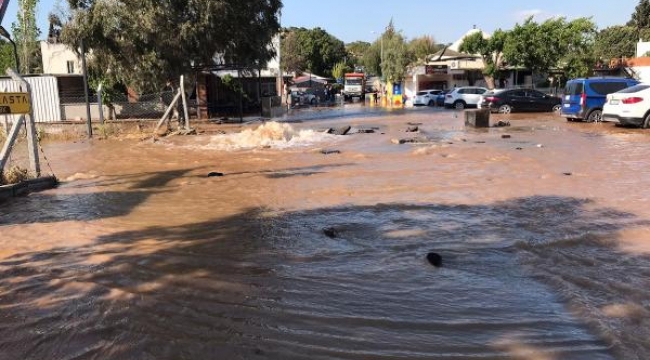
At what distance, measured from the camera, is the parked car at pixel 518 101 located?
30.8m

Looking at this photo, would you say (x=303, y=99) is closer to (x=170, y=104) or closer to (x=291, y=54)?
(x=291, y=54)

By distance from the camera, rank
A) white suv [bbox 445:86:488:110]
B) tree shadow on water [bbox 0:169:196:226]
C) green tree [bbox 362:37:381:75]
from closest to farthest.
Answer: tree shadow on water [bbox 0:169:196:226]
white suv [bbox 445:86:488:110]
green tree [bbox 362:37:381:75]

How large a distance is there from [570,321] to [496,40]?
50.4 meters

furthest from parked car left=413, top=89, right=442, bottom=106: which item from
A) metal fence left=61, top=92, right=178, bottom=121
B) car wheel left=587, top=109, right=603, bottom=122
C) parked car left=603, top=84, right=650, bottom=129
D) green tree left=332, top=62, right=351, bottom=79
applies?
green tree left=332, top=62, right=351, bottom=79

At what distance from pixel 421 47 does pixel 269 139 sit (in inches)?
2227

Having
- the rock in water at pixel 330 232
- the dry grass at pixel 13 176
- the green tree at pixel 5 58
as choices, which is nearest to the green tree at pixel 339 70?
the green tree at pixel 5 58

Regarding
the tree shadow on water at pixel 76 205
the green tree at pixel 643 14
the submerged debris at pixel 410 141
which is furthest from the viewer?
the green tree at pixel 643 14

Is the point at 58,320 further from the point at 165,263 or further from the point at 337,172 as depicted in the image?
the point at 337,172

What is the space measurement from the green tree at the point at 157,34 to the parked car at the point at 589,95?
44.9ft

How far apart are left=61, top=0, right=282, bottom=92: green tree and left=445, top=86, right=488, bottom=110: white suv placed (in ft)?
54.4

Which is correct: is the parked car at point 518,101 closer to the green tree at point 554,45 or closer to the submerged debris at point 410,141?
the submerged debris at point 410,141

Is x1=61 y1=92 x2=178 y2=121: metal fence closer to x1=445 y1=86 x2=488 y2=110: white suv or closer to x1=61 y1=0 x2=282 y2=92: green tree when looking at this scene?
x1=61 y1=0 x2=282 y2=92: green tree

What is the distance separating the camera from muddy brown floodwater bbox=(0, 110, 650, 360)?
13.4 ft

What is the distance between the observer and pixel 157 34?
23.8m
